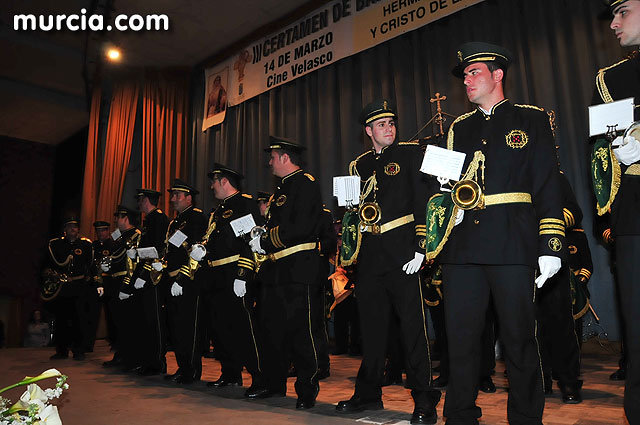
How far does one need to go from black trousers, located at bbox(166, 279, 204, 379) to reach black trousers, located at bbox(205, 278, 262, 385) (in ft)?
0.80

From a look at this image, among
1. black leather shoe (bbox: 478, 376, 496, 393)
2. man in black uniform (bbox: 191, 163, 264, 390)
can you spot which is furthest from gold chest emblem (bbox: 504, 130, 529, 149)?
man in black uniform (bbox: 191, 163, 264, 390)

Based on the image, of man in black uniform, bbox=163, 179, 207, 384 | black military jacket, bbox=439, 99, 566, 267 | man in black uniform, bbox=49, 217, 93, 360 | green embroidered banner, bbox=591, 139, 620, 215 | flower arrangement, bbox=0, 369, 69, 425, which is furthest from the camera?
A: man in black uniform, bbox=49, 217, 93, 360

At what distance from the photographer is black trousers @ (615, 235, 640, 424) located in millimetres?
1915

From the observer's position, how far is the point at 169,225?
5012 mm

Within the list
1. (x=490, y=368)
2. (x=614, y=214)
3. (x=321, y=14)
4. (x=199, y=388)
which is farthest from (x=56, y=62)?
(x=614, y=214)

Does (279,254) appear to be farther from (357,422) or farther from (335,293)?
(335,293)

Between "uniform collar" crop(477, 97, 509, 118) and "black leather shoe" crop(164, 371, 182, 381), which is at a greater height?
"uniform collar" crop(477, 97, 509, 118)

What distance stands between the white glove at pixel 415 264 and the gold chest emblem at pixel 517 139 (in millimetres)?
781

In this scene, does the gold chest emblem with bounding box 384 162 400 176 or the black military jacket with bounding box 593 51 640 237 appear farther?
the gold chest emblem with bounding box 384 162 400 176

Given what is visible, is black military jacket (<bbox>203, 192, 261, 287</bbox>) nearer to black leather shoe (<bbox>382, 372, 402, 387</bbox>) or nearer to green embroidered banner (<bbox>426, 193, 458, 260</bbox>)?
black leather shoe (<bbox>382, 372, 402, 387</bbox>)

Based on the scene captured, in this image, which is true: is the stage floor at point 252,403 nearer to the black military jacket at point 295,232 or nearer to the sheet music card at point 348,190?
the black military jacket at point 295,232

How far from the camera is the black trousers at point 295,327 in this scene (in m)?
3.39

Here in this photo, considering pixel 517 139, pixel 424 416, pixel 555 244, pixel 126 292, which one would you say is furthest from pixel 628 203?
pixel 126 292

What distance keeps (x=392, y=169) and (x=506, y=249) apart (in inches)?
42.8
